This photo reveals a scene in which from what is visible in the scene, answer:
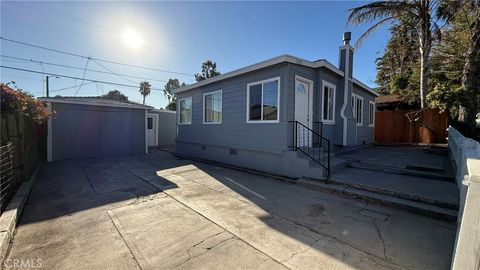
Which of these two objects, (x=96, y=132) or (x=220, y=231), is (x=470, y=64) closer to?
(x=220, y=231)

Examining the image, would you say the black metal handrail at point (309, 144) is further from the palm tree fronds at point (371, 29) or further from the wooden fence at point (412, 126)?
the wooden fence at point (412, 126)

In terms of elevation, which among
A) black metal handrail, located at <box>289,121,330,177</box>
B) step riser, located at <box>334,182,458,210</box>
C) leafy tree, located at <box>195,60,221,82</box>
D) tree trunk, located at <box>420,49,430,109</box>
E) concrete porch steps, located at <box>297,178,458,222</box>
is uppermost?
leafy tree, located at <box>195,60,221,82</box>

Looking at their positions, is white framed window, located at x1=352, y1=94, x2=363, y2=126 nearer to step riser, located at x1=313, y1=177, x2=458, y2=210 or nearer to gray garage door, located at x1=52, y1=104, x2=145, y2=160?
step riser, located at x1=313, y1=177, x2=458, y2=210

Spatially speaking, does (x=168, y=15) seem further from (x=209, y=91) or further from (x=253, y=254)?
(x=253, y=254)

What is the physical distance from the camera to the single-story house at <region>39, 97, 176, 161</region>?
9164 mm

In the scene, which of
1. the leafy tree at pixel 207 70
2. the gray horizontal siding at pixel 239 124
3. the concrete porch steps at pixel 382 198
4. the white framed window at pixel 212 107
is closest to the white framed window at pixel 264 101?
the gray horizontal siding at pixel 239 124

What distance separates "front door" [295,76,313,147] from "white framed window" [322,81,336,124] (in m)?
0.69

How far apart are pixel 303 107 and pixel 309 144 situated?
120cm


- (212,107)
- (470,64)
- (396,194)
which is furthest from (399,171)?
(470,64)

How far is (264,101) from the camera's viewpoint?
6520 mm

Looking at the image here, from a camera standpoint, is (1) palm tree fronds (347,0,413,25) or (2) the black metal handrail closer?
(2) the black metal handrail

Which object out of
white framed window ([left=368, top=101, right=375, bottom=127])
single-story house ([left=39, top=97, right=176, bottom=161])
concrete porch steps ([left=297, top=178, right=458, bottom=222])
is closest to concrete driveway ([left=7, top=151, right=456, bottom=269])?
concrete porch steps ([left=297, top=178, right=458, bottom=222])

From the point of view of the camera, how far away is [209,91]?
8.77 metres

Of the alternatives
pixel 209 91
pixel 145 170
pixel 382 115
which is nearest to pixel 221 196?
pixel 145 170
